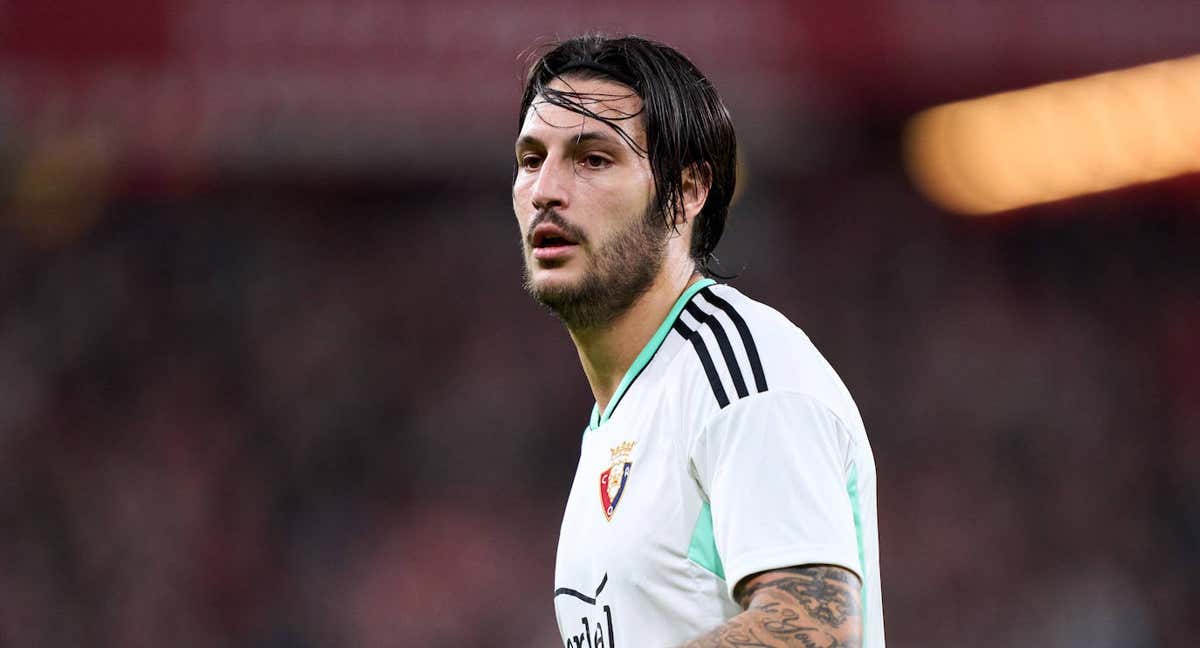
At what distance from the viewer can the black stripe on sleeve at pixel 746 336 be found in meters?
2.01

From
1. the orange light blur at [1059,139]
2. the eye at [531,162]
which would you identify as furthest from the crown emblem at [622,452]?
the orange light blur at [1059,139]

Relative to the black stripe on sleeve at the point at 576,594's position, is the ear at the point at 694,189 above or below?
above

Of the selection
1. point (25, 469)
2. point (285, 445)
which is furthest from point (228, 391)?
point (25, 469)

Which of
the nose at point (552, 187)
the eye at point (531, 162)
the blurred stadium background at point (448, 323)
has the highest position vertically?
the eye at point (531, 162)

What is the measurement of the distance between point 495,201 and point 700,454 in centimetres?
739

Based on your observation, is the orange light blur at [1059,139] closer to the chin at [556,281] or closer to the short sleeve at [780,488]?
the chin at [556,281]

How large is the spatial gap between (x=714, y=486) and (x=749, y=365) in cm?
19

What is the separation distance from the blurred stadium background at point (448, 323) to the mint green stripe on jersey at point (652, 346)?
5392 millimetres

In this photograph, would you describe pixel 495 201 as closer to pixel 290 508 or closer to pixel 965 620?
pixel 290 508

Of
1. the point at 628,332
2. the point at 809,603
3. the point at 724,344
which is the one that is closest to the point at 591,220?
the point at 628,332

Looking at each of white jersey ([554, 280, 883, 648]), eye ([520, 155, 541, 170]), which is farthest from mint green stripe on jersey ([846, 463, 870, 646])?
eye ([520, 155, 541, 170])

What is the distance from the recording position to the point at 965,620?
880 cm

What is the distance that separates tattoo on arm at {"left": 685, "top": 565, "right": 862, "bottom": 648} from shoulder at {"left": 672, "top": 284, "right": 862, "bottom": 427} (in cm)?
25

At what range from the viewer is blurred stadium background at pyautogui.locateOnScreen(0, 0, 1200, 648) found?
26.0 feet
